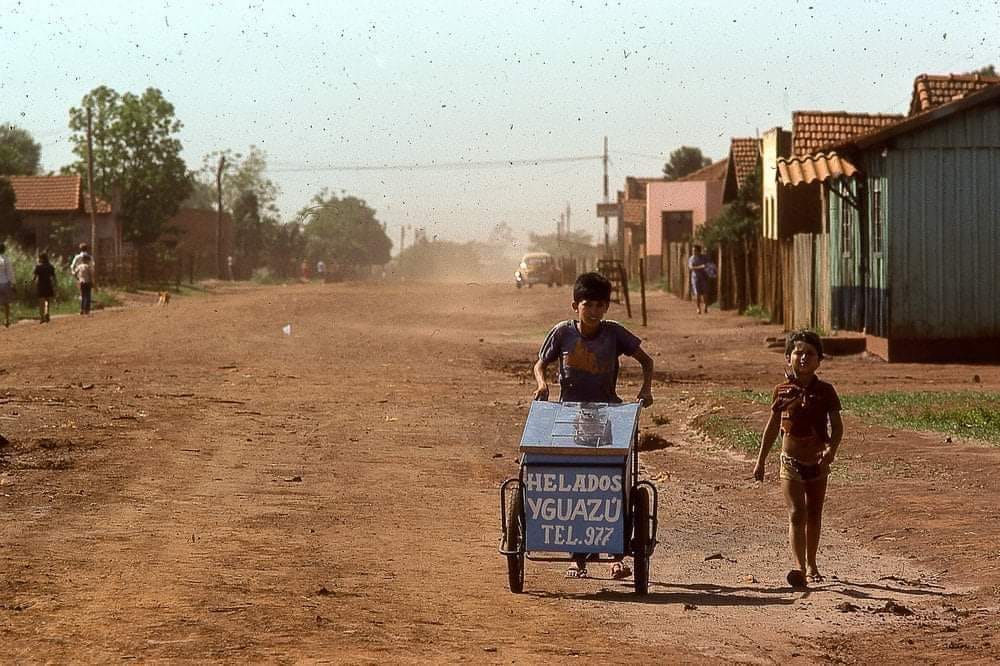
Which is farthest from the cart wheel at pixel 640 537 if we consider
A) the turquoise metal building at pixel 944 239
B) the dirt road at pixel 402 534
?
the turquoise metal building at pixel 944 239

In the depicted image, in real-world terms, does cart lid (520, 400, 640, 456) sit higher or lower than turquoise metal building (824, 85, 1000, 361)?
lower

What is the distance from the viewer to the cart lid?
8016 millimetres

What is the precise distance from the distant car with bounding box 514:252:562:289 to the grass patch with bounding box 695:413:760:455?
54.1 meters

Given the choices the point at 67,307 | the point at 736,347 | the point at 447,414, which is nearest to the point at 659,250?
the point at 67,307

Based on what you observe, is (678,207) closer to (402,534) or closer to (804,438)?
(402,534)

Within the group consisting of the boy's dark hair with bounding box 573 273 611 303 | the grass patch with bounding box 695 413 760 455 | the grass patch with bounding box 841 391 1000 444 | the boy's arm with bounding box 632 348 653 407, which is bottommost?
the grass patch with bounding box 695 413 760 455

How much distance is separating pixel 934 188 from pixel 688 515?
13770mm

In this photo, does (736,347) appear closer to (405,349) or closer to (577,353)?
(405,349)

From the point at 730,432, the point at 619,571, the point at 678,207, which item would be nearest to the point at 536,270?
the point at 678,207

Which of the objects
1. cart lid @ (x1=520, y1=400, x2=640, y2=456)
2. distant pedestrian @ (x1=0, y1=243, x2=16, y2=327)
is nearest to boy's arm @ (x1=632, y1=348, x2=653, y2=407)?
cart lid @ (x1=520, y1=400, x2=640, y2=456)

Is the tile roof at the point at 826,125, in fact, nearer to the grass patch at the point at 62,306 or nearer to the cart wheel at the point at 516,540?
the grass patch at the point at 62,306

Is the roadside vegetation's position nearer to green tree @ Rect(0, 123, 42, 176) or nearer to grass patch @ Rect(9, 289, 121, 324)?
grass patch @ Rect(9, 289, 121, 324)

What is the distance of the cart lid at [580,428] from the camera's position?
26.3ft

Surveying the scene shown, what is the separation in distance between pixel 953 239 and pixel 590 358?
1628 centimetres
